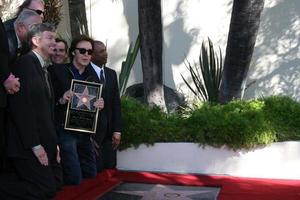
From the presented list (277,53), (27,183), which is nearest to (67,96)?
(27,183)

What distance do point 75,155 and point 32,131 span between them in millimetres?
1299

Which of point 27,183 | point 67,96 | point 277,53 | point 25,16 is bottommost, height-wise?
point 27,183

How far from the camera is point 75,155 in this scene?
5.56 m

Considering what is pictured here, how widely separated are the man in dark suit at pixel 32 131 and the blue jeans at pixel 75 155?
0.86 meters

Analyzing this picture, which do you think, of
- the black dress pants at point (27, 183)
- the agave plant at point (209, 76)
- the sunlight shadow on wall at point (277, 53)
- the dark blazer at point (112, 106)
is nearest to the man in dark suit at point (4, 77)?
the black dress pants at point (27, 183)

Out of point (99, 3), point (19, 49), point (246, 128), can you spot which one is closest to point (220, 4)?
point (99, 3)

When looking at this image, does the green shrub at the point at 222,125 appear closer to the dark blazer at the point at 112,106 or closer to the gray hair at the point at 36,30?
the dark blazer at the point at 112,106

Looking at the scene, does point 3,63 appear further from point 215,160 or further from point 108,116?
point 215,160

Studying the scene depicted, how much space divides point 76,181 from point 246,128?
199 centimetres

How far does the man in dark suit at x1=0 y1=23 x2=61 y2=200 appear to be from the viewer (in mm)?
4328

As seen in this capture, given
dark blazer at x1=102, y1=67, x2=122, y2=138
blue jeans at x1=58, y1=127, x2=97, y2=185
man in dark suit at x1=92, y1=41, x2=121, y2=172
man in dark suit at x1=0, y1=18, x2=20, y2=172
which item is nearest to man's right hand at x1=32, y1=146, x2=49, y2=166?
man in dark suit at x1=0, y1=18, x2=20, y2=172

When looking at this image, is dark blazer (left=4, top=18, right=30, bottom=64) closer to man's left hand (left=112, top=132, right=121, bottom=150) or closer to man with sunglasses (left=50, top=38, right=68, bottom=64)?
man with sunglasses (left=50, top=38, right=68, bottom=64)

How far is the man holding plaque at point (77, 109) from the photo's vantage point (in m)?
5.39

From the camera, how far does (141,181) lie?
574 cm
